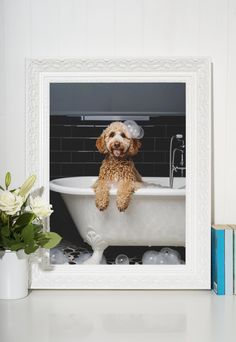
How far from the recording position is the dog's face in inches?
68.4

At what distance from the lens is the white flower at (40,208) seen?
5.31 ft

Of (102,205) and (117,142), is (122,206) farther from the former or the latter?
(117,142)

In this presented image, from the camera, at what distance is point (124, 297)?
165cm

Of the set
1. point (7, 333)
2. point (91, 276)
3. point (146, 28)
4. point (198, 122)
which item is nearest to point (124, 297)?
point (91, 276)

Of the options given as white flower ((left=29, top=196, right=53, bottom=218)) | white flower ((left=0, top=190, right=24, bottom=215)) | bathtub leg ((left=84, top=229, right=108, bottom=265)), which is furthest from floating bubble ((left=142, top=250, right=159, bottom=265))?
white flower ((left=0, top=190, right=24, bottom=215))

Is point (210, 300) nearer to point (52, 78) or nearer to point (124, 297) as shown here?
point (124, 297)

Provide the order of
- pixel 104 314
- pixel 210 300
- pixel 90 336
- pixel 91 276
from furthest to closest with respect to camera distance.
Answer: pixel 91 276, pixel 210 300, pixel 104 314, pixel 90 336

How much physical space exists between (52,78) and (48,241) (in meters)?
Answer: 0.56

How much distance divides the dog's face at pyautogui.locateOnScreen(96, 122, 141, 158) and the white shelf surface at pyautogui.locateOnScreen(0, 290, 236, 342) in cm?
48

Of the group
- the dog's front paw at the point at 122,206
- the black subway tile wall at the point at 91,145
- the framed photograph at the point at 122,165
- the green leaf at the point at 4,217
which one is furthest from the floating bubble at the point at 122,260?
the green leaf at the point at 4,217

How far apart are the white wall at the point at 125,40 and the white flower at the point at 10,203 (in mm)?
230

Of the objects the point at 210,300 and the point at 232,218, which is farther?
the point at 232,218

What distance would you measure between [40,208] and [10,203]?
0.33 ft

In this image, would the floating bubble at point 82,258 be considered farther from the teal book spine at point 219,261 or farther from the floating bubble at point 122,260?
the teal book spine at point 219,261
